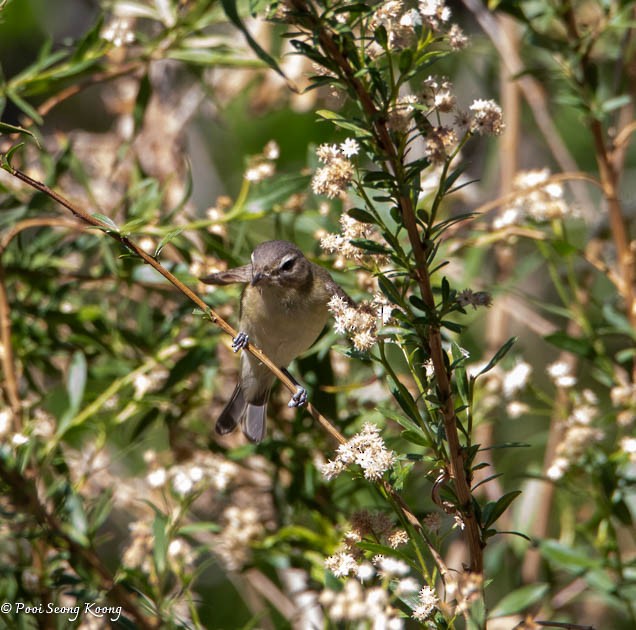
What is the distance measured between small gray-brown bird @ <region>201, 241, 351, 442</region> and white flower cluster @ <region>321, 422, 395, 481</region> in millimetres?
961

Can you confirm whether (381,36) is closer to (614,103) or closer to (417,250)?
(417,250)

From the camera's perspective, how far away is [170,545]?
208 centimetres

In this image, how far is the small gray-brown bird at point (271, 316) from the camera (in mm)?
2599

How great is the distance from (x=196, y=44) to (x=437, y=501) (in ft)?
6.22

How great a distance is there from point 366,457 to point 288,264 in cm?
141

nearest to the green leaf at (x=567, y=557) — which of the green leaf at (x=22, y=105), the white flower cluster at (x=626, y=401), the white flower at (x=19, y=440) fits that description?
the white flower cluster at (x=626, y=401)

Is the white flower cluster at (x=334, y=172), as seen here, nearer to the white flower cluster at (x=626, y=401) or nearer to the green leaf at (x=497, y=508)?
the green leaf at (x=497, y=508)

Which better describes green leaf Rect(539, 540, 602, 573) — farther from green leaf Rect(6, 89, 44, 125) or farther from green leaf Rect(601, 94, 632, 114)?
green leaf Rect(6, 89, 44, 125)

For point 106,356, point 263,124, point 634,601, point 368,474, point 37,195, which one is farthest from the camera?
point 263,124

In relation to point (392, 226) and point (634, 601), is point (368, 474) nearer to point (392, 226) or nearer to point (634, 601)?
point (392, 226)

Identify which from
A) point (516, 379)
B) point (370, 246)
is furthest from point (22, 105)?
point (516, 379)

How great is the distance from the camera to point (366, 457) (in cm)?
144

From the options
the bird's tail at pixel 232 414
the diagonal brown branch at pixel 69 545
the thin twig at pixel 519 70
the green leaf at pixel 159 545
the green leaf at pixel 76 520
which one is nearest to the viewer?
the diagonal brown branch at pixel 69 545

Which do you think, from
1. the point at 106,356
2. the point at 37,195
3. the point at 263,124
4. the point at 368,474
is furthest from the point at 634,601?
the point at 263,124
